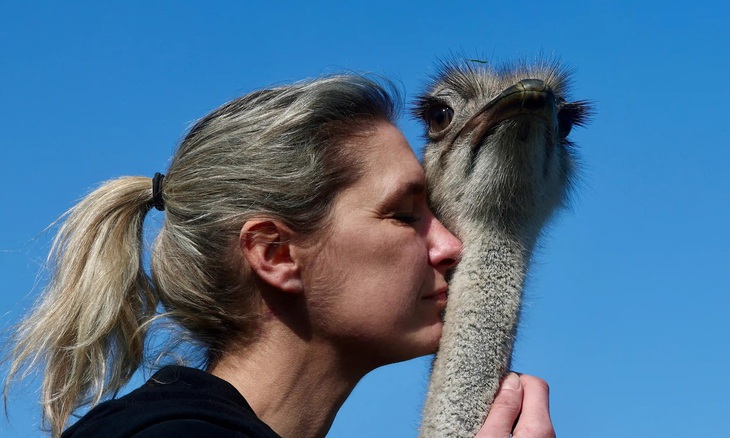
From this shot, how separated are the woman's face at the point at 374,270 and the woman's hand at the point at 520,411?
0.26 m

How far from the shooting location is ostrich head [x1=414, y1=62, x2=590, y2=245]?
2955 mm

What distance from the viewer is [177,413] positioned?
199 cm

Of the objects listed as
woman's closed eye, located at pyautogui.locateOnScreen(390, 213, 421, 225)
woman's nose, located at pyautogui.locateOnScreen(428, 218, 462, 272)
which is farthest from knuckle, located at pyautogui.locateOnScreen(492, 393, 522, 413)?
woman's closed eye, located at pyautogui.locateOnScreen(390, 213, 421, 225)

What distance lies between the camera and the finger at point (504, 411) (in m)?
2.54

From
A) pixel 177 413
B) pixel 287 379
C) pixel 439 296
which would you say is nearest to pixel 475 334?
pixel 439 296

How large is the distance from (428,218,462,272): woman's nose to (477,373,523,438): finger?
0.38 meters

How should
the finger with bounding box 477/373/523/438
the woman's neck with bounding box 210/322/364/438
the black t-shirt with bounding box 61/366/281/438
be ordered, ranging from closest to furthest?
the black t-shirt with bounding box 61/366/281/438 < the woman's neck with bounding box 210/322/364/438 < the finger with bounding box 477/373/523/438

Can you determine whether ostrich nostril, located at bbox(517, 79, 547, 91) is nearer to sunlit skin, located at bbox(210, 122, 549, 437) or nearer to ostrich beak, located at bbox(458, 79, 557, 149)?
ostrich beak, located at bbox(458, 79, 557, 149)

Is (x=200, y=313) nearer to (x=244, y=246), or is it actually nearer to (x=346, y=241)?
(x=244, y=246)

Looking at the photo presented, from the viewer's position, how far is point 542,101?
2895 millimetres

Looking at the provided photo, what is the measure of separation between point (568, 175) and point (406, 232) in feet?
4.02

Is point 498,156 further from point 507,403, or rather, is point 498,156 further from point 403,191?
point 507,403

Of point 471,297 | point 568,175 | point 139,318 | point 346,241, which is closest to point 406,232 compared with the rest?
point 346,241

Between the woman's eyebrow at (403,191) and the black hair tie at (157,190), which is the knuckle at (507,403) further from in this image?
the black hair tie at (157,190)
